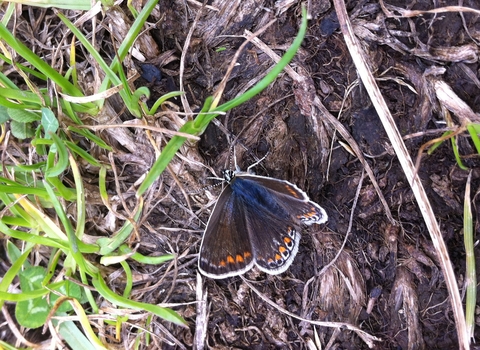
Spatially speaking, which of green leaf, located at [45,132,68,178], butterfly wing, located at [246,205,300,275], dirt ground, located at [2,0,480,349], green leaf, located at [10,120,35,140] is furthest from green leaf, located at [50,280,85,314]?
butterfly wing, located at [246,205,300,275]

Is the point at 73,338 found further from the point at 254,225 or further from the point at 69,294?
the point at 254,225

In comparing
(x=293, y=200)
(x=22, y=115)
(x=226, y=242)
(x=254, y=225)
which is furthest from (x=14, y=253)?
(x=293, y=200)

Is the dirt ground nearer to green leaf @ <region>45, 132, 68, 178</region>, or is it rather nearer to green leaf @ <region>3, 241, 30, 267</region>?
green leaf @ <region>45, 132, 68, 178</region>

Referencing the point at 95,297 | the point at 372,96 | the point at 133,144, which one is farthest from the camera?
the point at 95,297

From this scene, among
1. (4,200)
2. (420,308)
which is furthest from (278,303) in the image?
(4,200)

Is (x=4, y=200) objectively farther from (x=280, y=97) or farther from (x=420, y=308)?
(x=420, y=308)

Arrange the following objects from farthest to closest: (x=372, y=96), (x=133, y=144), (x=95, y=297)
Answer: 1. (x=95, y=297)
2. (x=133, y=144)
3. (x=372, y=96)

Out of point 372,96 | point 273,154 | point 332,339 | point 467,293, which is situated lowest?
point 332,339
